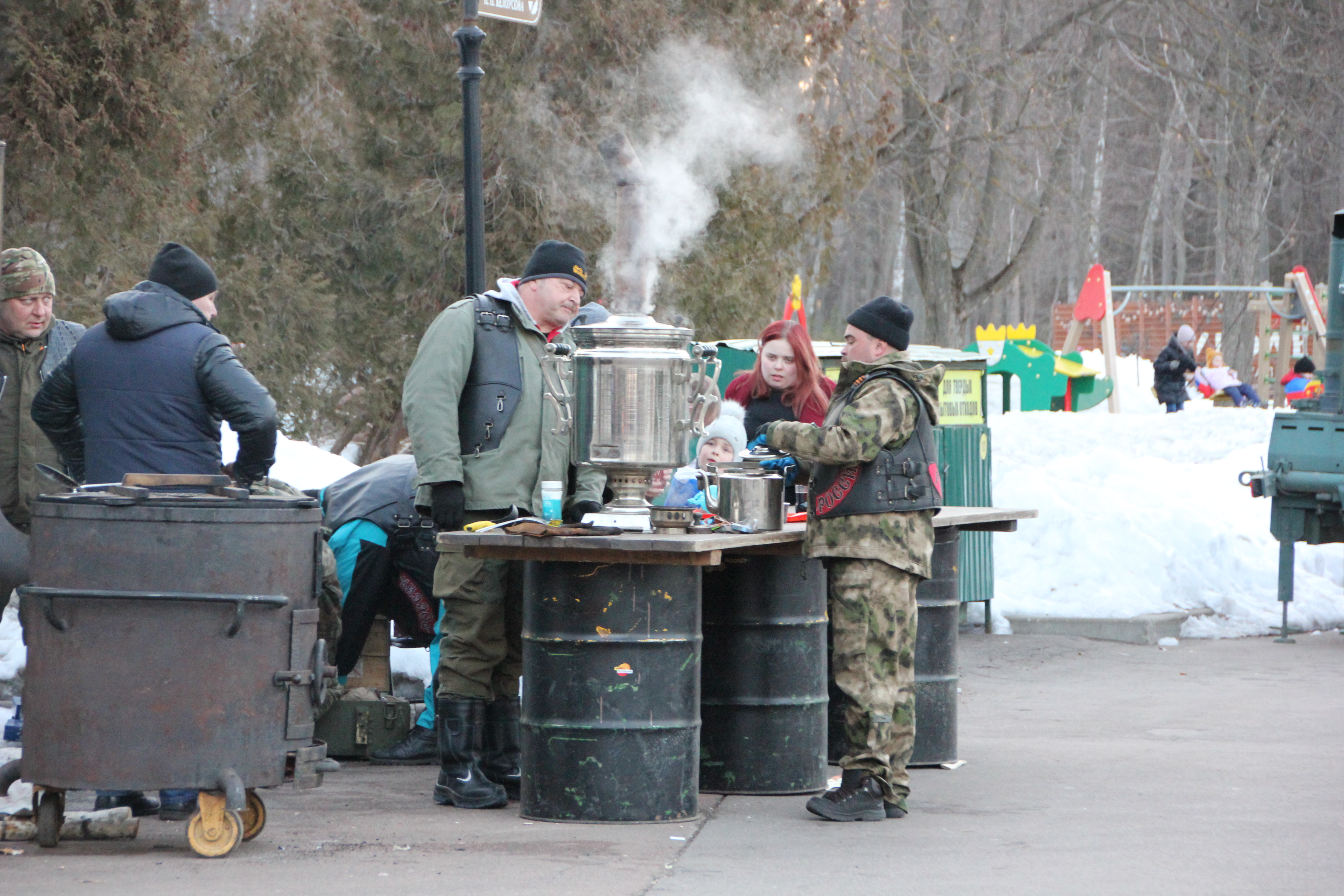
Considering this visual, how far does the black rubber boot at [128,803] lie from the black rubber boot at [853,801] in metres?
2.25

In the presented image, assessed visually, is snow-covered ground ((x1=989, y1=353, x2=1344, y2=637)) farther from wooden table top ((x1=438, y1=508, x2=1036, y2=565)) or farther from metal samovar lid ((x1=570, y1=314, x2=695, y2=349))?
wooden table top ((x1=438, y1=508, x2=1036, y2=565))

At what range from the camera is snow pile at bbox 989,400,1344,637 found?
12219 mm

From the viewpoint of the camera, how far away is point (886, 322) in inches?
233

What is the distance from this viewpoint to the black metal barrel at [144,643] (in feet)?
15.8

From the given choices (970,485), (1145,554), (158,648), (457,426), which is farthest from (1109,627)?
(158,648)

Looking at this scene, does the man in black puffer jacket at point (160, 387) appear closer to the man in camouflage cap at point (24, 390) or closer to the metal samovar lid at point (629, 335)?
the man in camouflage cap at point (24, 390)

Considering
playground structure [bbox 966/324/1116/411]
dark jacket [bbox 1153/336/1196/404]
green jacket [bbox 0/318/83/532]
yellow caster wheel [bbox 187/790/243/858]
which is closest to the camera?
yellow caster wheel [bbox 187/790/243/858]

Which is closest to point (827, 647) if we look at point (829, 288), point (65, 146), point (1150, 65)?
point (65, 146)

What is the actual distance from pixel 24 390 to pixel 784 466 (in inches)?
111

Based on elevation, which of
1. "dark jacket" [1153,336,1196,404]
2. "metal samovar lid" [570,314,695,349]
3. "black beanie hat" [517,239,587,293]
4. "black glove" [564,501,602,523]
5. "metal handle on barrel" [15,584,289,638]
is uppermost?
"dark jacket" [1153,336,1196,404]

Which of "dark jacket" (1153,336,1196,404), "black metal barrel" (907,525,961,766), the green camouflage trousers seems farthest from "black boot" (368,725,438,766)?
"dark jacket" (1153,336,1196,404)

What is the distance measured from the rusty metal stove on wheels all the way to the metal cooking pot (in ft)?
5.32

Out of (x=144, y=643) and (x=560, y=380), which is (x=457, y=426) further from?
(x=144, y=643)

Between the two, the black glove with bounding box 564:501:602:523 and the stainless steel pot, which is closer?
the stainless steel pot
